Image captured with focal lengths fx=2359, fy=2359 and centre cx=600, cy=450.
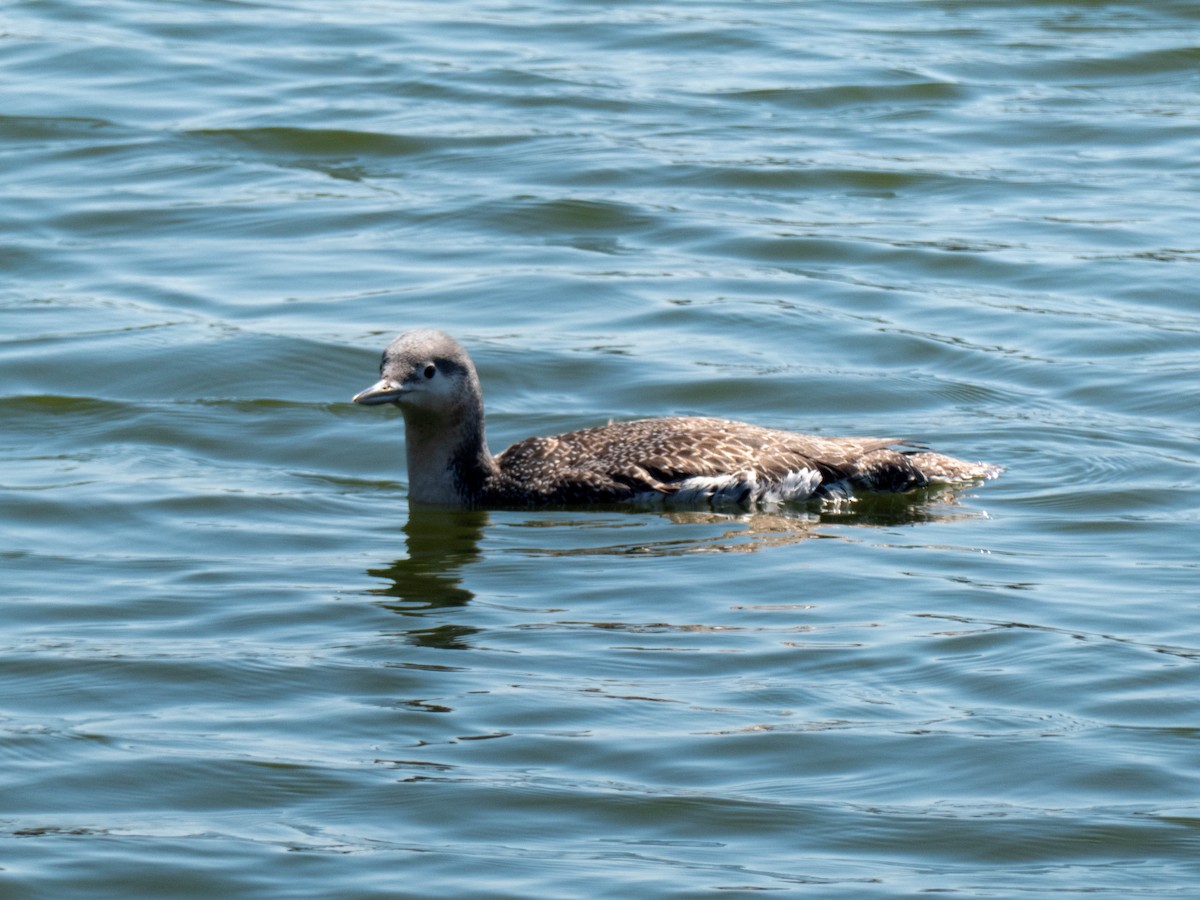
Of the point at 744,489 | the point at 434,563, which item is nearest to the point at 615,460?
the point at 744,489

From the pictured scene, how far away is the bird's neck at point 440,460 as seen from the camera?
12.2 meters

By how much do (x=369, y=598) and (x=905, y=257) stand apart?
293 inches

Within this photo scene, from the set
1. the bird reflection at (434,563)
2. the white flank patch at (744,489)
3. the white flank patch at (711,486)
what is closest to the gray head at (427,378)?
the bird reflection at (434,563)

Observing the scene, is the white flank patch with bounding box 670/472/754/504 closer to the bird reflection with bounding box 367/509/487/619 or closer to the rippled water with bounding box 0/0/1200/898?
the rippled water with bounding box 0/0/1200/898

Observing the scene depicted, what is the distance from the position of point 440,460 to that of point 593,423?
5.56 feet

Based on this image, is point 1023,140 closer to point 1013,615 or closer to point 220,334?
point 220,334

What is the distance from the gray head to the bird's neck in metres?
0.06

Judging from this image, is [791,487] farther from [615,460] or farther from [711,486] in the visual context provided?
[615,460]

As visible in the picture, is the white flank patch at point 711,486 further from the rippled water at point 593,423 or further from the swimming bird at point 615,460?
the rippled water at point 593,423

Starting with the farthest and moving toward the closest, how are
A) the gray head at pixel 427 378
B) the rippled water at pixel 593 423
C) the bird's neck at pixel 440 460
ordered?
1. the bird's neck at pixel 440 460
2. the gray head at pixel 427 378
3. the rippled water at pixel 593 423

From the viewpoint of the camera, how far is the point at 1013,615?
10.1 m

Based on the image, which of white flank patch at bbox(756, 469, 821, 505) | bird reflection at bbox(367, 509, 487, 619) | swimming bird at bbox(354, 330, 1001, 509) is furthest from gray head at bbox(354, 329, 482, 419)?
white flank patch at bbox(756, 469, 821, 505)

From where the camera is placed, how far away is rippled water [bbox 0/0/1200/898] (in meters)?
8.09

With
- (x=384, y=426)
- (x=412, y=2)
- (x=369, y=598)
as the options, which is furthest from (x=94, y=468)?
(x=412, y=2)
